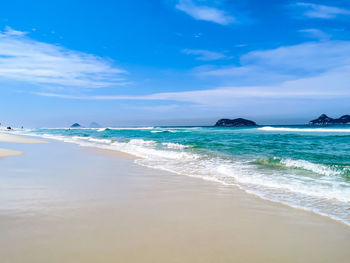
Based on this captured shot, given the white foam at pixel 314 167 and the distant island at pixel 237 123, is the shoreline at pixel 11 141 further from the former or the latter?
the distant island at pixel 237 123

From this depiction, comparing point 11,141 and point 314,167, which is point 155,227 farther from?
point 11,141

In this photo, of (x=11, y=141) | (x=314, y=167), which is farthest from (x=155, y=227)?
(x=11, y=141)

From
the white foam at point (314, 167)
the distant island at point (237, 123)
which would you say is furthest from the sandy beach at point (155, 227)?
the distant island at point (237, 123)

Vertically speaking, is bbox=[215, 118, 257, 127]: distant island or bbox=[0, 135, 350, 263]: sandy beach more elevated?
bbox=[215, 118, 257, 127]: distant island

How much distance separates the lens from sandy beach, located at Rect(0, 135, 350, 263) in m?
2.83

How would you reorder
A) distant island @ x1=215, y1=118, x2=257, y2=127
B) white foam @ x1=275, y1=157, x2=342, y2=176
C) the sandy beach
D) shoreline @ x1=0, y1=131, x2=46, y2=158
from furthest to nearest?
distant island @ x1=215, y1=118, x2=257, y2=127
shoreline @ x1=0, y1=131, x2=46, y2=158
white foam @ x1=275, y1=157, x2=342, y2=176
the sandy beach

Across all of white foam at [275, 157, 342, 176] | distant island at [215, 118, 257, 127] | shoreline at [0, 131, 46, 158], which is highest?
distant island at [215, 118, 257, 127]

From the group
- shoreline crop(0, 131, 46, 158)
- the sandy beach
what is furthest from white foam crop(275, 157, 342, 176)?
shoreline crop(0, 131, 46, 158)

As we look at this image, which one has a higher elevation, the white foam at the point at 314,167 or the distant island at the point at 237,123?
the distant island at the point at 237,123

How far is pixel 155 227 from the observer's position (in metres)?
3.59

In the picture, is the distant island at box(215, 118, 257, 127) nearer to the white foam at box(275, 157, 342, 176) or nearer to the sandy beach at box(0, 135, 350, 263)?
the white foam at box(275, 157, 342, 176)

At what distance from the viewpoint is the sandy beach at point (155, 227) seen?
2826 millimetres

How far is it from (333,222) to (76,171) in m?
7.01

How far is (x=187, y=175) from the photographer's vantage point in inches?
315
